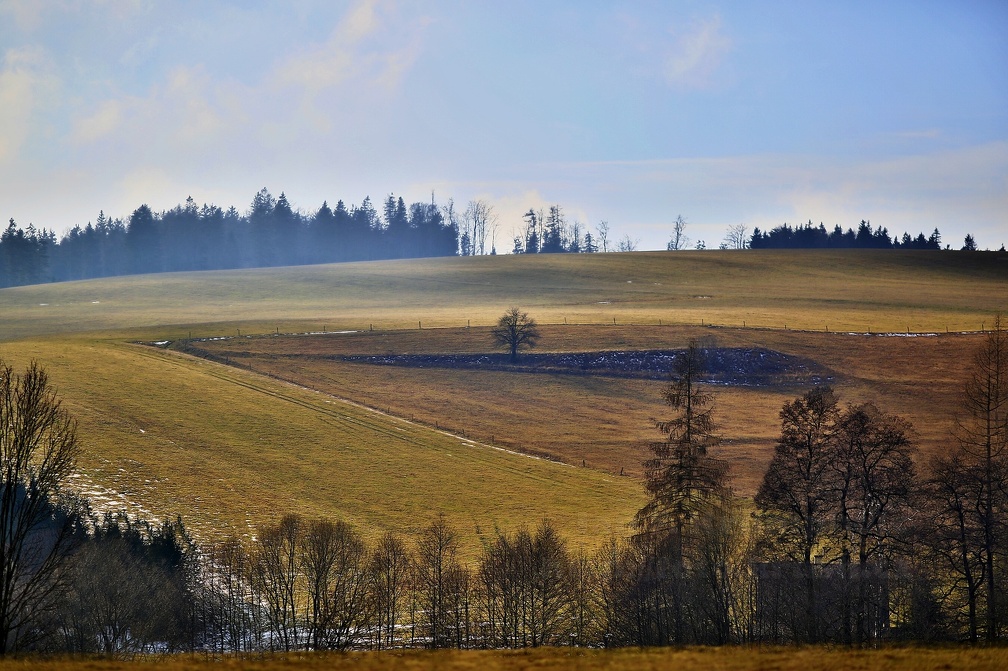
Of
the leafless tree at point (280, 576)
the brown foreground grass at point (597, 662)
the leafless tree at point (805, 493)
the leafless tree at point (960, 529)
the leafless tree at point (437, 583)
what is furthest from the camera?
the leafless tree at point (280, 576)

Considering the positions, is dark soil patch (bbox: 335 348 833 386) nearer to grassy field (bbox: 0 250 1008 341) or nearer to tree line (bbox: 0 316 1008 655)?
grassy field (bbox: 0 250 1008 341)

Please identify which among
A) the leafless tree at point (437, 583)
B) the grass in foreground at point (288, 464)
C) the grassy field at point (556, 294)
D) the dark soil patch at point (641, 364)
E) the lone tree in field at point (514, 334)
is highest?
the grassy field at point (556, 294)

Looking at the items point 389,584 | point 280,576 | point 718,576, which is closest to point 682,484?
point 718,576

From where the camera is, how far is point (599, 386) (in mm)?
68625

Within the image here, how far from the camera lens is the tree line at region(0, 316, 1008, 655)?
27781 millimetres

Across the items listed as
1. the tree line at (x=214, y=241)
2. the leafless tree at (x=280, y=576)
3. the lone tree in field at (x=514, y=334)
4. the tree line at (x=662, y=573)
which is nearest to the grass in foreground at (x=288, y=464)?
the leafless tree at (x=280, y=576)

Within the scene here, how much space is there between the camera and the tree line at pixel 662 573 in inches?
1094

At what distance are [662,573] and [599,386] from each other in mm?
38528

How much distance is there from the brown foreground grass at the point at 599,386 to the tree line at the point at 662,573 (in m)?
16.9

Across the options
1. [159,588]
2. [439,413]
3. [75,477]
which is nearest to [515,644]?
[159,588]

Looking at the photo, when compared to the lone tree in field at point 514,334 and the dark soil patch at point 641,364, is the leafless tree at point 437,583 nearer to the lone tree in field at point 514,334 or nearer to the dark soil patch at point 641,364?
the dark soil patch at point 641,364

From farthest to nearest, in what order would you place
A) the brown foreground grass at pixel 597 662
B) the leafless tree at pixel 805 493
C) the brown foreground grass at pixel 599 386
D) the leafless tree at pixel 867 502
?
the brown foreground grass at pixel 599 386
the leafless tree at pixel 805 493
the leafless tree at pixel 867 502
the brown foreground grass at pixel 597 662

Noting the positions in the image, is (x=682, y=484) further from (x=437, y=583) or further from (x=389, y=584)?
(x=389, y=584)

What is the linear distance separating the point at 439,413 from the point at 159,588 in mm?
31863
